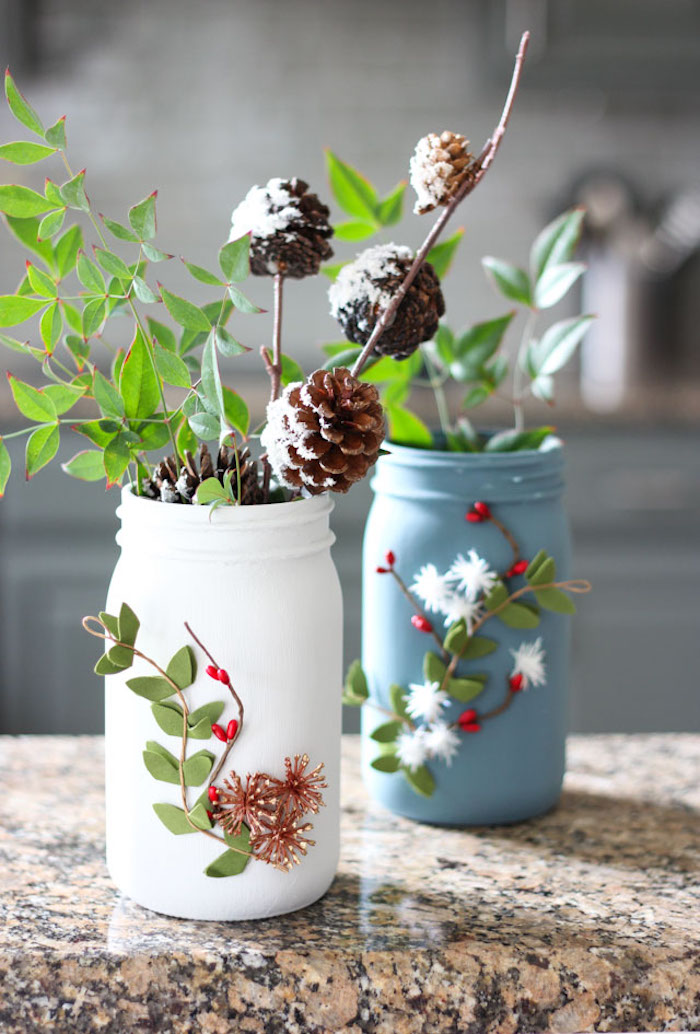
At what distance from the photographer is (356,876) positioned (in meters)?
0.70

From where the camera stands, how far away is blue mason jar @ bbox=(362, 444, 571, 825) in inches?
29.7

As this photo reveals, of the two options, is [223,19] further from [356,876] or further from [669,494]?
[356,876]

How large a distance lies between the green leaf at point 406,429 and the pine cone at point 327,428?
24 cm

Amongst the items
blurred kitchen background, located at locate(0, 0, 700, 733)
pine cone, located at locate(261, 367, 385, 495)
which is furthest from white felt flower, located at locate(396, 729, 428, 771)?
blurred kitchen background, located at locate(0, 0, 700, 733)

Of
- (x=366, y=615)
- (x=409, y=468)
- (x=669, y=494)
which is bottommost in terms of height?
(x=669, y=494)

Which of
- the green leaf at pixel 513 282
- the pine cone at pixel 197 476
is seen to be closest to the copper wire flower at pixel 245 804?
the pine cone at pixel 197 476

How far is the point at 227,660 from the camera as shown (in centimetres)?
61

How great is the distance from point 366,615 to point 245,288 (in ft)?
6.73

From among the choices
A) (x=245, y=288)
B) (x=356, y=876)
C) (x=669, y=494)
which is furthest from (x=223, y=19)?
(x=356, y=876)

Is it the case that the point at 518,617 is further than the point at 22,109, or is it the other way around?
the point at 518,617

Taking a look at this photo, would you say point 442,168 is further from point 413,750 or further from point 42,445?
point 413,750

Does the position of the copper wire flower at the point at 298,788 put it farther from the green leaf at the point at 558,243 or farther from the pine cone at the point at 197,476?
the green leaf at the point at 558,243

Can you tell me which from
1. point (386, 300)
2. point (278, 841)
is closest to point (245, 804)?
point (278, 841)

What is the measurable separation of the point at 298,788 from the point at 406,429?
0.95ft
